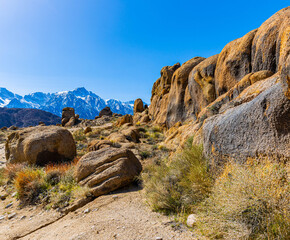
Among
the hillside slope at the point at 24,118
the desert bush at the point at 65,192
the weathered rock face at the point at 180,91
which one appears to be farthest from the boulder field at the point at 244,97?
the hillside slope at the point at 24,118

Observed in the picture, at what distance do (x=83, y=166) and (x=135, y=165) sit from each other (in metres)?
2.05

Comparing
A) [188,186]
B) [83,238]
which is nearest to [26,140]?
[83,238]

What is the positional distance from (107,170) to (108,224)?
246 cm

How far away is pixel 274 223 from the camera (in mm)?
2168

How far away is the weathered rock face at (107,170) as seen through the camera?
5.93m

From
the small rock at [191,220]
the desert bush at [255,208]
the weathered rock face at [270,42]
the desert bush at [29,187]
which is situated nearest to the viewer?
the desert bush at [255,208]

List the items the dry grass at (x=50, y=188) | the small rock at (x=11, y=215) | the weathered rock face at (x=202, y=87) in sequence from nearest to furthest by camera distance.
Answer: the small rock at (x=11, y=215)
the dry grass at (x=50, y=188)
the weathered rock face at (x=202, y=87)

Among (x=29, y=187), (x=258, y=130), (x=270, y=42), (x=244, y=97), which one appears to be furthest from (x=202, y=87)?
(x=29, y=187)

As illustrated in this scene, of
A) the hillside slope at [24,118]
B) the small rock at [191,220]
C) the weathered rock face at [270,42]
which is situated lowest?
the small rock at [191,220]

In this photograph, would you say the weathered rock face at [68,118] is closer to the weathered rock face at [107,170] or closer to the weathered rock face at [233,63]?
the weathered rock face at [107,170]

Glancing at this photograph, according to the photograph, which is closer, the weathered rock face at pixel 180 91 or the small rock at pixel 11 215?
the small rock at pixel 11 215

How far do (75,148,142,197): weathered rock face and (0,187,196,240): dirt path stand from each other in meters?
0.40

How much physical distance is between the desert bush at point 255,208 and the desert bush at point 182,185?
2.55 ft

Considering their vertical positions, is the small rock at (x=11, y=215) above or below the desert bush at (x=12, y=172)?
below
